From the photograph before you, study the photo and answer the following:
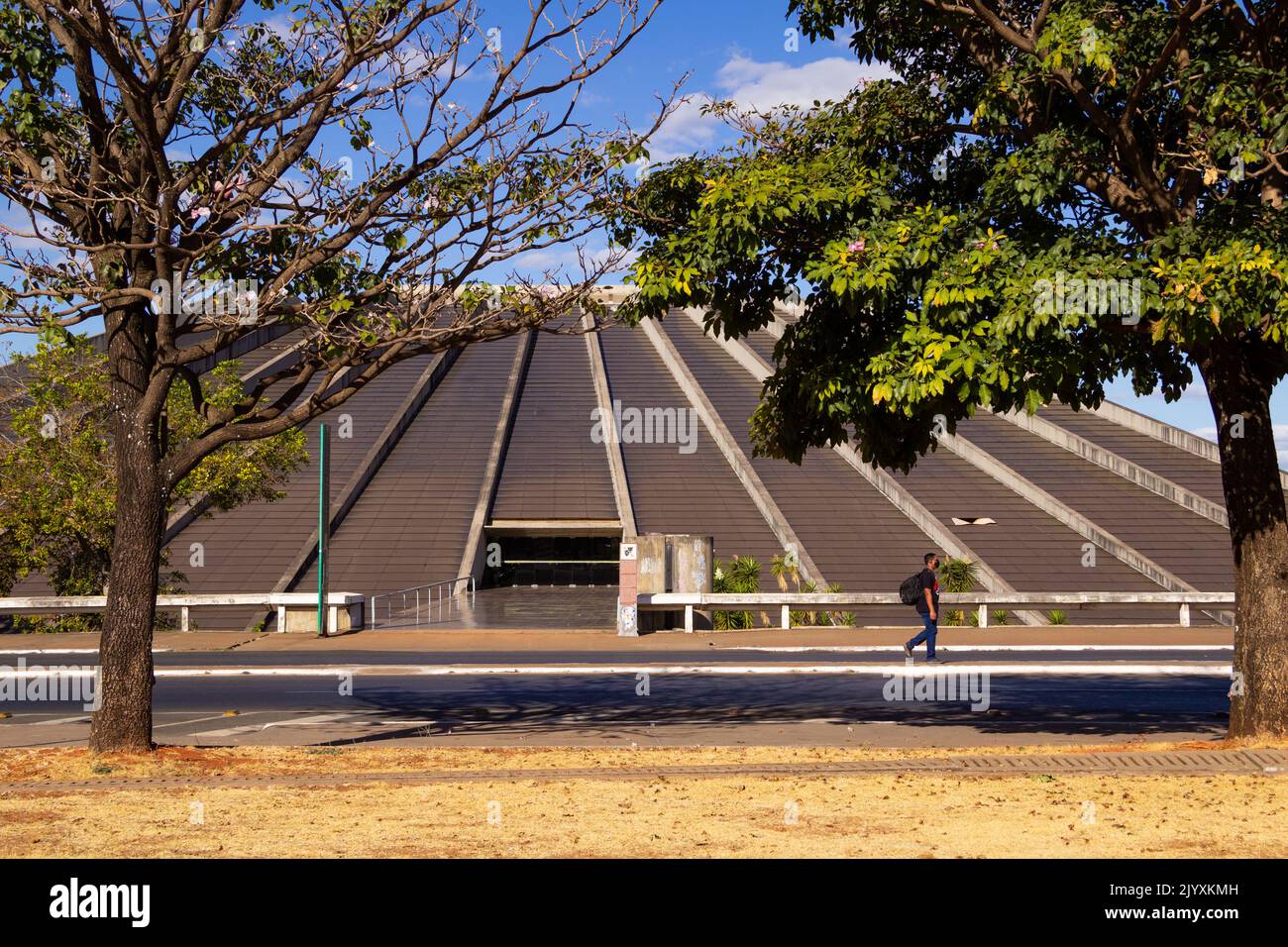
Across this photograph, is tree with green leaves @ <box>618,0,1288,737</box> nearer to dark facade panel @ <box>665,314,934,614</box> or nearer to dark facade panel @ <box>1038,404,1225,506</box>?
dark facade panel @ <box>665,314,934,614</box>

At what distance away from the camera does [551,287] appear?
14.3 m

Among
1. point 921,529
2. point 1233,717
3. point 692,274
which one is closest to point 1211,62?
point 692,274

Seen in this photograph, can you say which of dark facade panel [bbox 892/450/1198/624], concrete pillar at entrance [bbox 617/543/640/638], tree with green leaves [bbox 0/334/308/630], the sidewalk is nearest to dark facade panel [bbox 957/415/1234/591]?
dark facade panel [bbox 892/450/1198/624]

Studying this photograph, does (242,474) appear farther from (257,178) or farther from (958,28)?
(958,28)

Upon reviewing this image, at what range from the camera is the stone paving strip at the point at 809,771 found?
9.55 metres

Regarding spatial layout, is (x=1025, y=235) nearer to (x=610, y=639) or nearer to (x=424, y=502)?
(x=610, y=639)

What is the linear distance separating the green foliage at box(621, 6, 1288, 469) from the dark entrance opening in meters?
34.3

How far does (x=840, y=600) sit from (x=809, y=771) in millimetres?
18910

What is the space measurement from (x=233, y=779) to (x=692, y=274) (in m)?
6.23

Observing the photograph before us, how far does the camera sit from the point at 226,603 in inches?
1149

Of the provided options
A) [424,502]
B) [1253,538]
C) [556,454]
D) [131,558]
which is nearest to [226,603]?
[424,502]

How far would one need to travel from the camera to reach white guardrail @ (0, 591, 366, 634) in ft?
93.1

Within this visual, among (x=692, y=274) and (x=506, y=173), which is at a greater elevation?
(x=506, y=173)

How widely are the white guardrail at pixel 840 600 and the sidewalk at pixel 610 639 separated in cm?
65
